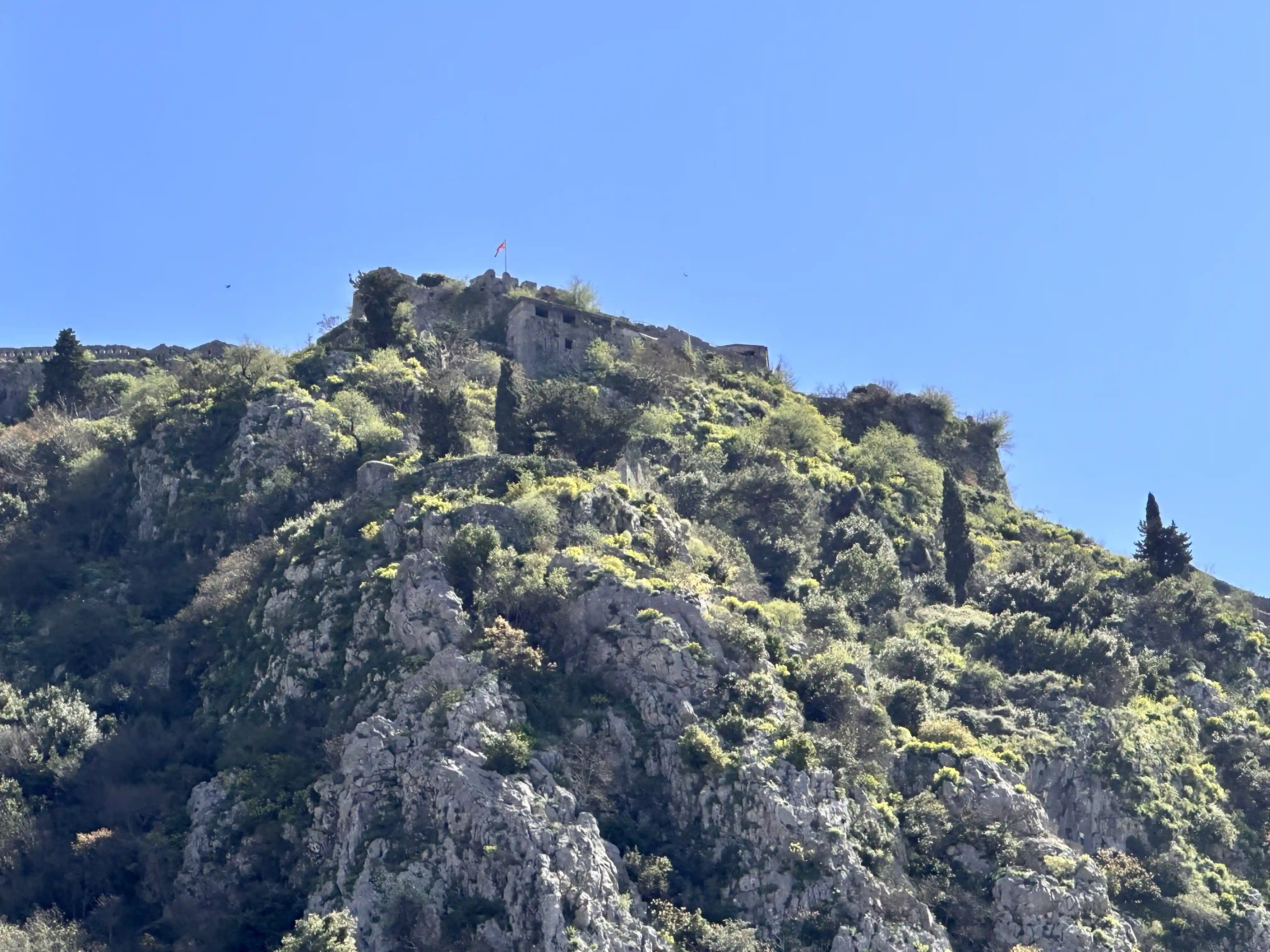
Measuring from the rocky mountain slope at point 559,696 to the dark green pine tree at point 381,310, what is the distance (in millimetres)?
2654

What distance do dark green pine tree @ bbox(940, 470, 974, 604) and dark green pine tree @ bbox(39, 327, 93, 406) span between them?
3826cm

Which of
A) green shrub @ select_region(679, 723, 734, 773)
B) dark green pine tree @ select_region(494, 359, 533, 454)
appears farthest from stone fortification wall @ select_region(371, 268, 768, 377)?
green shrub @ select_region(679, 723, 734, 773)

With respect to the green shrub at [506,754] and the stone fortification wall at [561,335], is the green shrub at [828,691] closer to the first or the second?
the green shrub at [506,754]

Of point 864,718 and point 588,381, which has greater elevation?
point 588,381

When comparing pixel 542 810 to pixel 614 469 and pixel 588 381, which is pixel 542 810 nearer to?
pixel 614 469

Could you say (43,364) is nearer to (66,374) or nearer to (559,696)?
(66,374)

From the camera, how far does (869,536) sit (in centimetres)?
8262

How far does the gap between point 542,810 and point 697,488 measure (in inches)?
1140

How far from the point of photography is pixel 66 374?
89.6 metres

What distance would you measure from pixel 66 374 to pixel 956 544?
39843 millimetres

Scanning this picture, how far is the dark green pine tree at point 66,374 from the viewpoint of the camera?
8894 cm

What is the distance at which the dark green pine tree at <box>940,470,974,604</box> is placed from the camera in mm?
82812

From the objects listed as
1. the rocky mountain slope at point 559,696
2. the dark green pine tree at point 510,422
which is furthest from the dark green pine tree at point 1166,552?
the dark green pine tree at point 510,422

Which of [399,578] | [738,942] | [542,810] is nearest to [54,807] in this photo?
[399,578]
